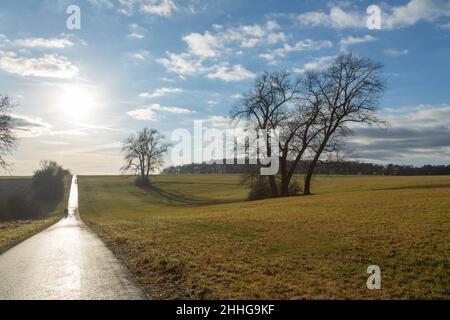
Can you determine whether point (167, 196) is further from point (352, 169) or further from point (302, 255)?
point (302, 255)

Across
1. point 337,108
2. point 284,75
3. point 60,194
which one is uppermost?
point 284,75

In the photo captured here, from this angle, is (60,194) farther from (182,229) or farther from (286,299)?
(286,299)

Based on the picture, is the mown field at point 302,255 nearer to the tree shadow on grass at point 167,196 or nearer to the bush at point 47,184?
the tree shadow on grass at point 167,196

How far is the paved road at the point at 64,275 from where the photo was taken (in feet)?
31.7

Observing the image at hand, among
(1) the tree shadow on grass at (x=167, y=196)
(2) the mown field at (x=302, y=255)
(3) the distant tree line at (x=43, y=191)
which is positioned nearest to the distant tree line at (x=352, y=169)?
(1) the tree shadow on grass at (x=167, y=196)

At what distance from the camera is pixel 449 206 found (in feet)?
66.7

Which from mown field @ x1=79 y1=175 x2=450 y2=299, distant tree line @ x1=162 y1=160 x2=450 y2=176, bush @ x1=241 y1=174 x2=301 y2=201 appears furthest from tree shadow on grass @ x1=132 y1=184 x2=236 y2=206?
mown field @ x1=79 y1=175 x2=450 y2=299

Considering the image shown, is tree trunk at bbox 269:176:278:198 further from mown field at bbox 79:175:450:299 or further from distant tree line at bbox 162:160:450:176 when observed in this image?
mown field at bbox 79:175:450:299

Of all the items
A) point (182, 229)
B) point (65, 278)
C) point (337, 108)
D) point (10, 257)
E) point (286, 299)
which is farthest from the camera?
point (337, 108)

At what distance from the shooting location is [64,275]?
39.0 feet

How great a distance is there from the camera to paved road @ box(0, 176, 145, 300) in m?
9.67
